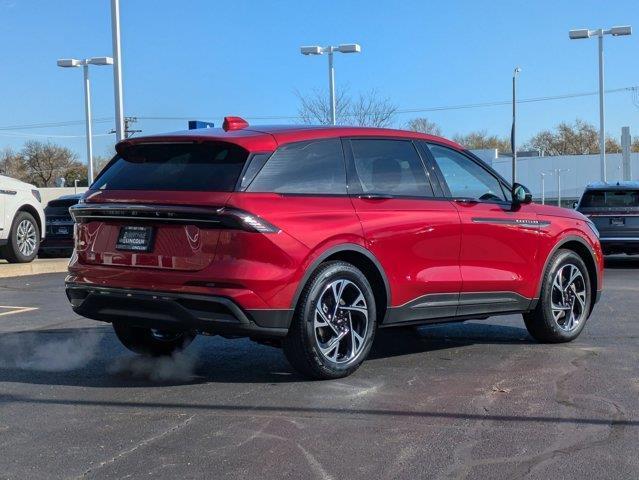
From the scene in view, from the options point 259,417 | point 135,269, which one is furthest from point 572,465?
point 135,269

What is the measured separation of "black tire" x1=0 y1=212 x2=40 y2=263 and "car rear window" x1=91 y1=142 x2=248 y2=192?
7.50 m

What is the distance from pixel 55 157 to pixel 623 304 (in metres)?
89.6

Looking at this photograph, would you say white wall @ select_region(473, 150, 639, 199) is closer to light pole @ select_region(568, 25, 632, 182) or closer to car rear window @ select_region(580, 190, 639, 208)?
light pole @ select_region(568, 25, 632, 182)

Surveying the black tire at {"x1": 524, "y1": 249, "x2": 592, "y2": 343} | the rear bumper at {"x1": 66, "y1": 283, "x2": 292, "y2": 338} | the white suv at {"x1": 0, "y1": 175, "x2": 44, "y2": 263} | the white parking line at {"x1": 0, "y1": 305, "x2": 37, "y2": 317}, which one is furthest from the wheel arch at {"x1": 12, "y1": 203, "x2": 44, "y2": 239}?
the black tire at {"x1": 524, "y1": 249, "x2": 592, "y2": 343}

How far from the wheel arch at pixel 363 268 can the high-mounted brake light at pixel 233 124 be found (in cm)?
120

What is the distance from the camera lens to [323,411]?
15.6ft

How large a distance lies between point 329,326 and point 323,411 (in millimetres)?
791

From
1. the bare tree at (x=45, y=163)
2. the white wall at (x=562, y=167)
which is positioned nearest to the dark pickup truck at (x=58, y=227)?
the white wall at (x=562, y=167)

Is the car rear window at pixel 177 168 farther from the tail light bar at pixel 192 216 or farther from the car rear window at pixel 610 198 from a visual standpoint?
the car rear window at pixel 610 198

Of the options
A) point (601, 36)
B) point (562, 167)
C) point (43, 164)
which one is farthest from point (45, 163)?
point (601, 36)

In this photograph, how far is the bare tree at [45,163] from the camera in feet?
299

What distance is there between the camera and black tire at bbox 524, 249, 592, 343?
6.89 meters

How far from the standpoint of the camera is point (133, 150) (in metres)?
5.64

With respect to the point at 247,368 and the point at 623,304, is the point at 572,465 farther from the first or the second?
the point at 623,304
